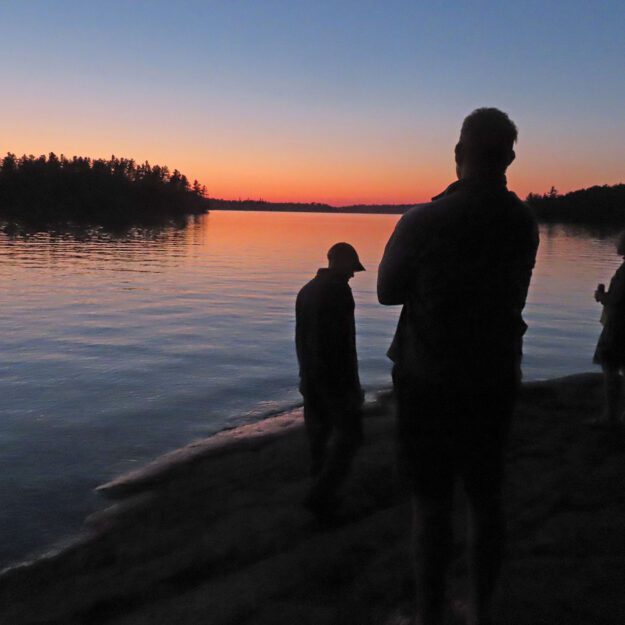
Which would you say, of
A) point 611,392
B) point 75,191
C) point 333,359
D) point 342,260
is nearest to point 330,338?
point 333,359

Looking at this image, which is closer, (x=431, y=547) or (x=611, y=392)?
(x=431, y=547)

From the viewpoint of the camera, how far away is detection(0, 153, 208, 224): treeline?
13750 centimetres

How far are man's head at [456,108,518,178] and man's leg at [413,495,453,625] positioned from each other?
1524 mm

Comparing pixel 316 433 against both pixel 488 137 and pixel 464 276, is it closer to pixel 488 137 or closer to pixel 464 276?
pixel 464 276

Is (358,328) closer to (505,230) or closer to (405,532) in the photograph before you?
(405,532)

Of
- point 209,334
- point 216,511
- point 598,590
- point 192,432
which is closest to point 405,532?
point 598,590

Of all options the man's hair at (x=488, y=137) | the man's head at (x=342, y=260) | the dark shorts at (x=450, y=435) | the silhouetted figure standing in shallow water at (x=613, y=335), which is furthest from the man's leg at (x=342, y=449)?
the silhouetted figure standing in shallow water at (x=613, y=335)

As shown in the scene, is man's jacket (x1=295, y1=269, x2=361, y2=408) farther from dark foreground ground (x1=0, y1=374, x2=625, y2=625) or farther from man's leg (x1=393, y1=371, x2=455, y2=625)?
man's leg (x1=393, y1=371, x2=455, y2=625)

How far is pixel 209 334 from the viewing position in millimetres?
16078

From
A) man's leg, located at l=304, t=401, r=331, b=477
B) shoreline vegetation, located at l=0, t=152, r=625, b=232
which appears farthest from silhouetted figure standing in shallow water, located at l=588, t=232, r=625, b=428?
shoreline vegetation, located at l=0, t=152, r=625, b=232

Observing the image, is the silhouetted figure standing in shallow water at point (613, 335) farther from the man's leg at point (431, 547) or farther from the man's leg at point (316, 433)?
the man's leg at point (431, 547)

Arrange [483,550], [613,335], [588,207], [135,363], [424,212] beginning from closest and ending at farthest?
[424,212] → [483,550] → [613,335] → [135,363] → [588,207]

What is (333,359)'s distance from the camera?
4.99 meters

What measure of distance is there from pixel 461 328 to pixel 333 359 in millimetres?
2398
